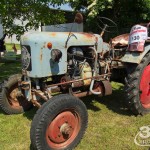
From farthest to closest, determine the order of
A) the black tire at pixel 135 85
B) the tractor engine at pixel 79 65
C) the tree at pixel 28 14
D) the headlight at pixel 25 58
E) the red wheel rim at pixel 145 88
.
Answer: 1. the tree at pixel 28 14
2. the red wheel rim at pixel 145 88
3. the black tire at pixel 135 85
4. the tractor engine at pixel 79 65
5. the headlight at pixel 25 58

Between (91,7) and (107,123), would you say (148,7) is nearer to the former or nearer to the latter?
(91,7)

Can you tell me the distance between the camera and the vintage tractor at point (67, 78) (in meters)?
3.74

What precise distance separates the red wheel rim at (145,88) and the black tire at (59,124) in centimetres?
141

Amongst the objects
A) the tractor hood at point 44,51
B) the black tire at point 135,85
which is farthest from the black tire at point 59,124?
the black tire at point 135,85

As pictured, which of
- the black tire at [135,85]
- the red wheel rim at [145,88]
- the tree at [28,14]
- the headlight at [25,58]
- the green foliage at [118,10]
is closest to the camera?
the headlight at [25,58]

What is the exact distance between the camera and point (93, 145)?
4.02m

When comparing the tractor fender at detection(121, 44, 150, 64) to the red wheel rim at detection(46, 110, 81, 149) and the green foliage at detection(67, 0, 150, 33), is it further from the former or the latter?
the green foliage at detection(67, 0, 150, 33)

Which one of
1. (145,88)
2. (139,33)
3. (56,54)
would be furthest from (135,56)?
(56,54)

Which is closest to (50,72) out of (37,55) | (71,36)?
(37,55)

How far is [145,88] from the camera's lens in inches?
197

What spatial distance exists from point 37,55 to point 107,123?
1.65 metres

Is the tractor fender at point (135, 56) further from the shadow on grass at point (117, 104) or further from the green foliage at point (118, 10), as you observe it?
the green foliage at point (118, 10)

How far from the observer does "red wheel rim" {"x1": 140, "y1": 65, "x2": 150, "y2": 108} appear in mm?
4907

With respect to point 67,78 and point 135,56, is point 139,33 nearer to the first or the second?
point 135,56
